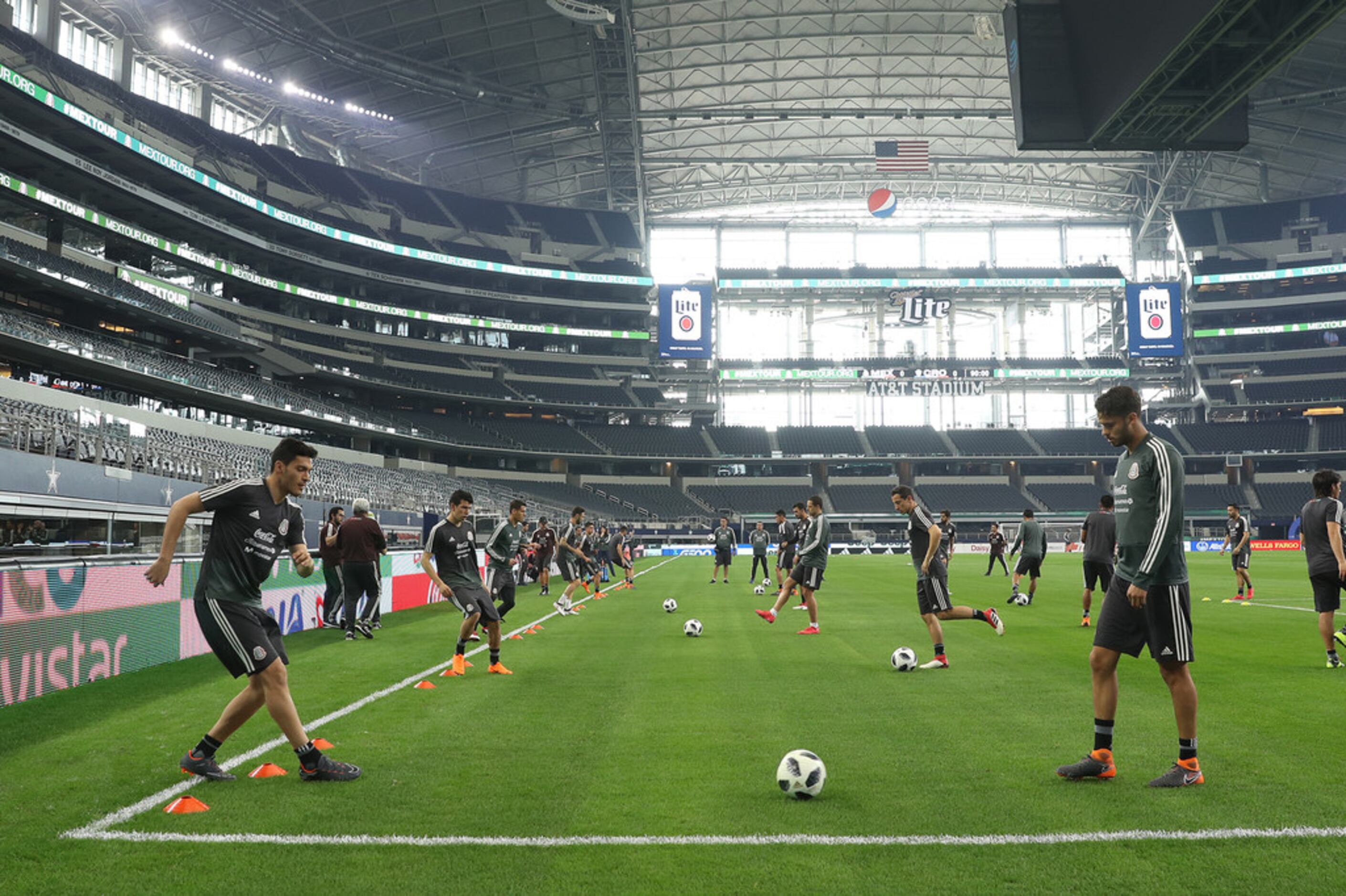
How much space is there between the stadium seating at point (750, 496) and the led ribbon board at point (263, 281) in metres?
14.2

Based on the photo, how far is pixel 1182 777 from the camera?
5598 millimetres

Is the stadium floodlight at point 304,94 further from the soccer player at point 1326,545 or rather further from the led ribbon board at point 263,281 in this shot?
the soccer player at point 1326,545

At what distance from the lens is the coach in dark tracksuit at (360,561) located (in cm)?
1483

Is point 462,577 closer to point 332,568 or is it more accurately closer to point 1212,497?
point 332,568

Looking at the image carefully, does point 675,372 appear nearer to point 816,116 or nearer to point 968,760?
point 816,116

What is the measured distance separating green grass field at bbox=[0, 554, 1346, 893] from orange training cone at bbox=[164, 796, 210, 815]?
11 centimetres

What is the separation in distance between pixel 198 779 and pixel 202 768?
0.12 meters

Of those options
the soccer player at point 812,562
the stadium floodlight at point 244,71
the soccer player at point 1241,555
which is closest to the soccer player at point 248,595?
the soccer player at point 812,562

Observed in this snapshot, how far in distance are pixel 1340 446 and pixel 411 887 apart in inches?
3322

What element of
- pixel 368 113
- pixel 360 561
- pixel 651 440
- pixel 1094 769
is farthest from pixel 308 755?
pixel 651 440

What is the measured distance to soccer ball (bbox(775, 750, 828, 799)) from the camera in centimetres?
546

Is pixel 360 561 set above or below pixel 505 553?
below

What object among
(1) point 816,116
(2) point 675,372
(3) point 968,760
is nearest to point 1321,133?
(1) point 816,116

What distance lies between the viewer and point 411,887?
4035 mm
